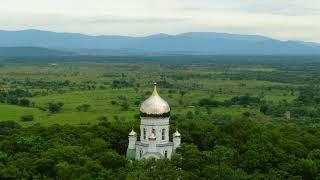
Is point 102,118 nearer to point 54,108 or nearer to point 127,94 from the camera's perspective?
point 54,108

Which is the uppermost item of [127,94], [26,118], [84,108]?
[26,118]

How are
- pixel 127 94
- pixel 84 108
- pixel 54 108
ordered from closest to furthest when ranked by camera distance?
pixel 54 108, pixel 84 108, pixel 127 94

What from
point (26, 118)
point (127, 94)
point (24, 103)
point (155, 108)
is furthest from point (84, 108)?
point (155, 108)

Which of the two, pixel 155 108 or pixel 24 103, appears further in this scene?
pixel 24 103

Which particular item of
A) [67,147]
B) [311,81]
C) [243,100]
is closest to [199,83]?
[311,81]

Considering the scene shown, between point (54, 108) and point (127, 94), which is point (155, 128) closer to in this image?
point (54, 108)

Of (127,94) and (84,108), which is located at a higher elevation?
(84,108)

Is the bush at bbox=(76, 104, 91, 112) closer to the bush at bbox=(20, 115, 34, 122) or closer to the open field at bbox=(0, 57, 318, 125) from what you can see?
the open field at bbox=(0, 57, 318, 125)

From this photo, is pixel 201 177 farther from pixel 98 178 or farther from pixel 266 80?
pixel 266 80

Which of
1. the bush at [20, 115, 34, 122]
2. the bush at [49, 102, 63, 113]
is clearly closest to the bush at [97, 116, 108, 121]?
the bush at [20, 115, 34, 122]

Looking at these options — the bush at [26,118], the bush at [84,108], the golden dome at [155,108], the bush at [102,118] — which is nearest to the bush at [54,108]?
the bush at [84,108]

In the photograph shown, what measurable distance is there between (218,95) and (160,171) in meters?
85.6

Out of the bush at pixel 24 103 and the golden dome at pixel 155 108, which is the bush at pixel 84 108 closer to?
the bush at pixel 24 103

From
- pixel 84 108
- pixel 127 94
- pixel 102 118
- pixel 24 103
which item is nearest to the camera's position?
pixel 102 118
